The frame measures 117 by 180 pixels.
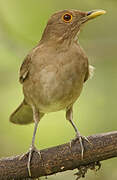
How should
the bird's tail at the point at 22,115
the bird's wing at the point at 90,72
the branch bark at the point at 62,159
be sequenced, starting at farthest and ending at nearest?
the bird's tail at the point at 22,115, the bird's wing at the point at 90,72, the branch bark at the point at 62,159

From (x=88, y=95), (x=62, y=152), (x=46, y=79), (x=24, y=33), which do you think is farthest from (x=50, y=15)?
(x=62, y=152)

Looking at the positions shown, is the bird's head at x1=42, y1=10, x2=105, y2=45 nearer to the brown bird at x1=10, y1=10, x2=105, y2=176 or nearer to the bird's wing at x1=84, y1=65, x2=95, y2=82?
the brown bird at x1=10, y1=10, x2=105, y2=176

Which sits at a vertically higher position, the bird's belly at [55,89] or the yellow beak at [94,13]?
the yellow beak at [94,13]

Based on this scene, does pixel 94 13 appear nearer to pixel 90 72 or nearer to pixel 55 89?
pixel 90 72

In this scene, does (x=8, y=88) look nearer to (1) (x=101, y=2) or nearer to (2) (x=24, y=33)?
(2) (x=24, y=33)

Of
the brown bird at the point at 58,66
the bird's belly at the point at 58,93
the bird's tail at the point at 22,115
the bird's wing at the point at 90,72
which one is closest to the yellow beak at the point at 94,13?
the brown bird at the point at 58,66

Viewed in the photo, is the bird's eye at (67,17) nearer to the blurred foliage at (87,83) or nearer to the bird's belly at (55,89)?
the blurred foliage at (87,83)

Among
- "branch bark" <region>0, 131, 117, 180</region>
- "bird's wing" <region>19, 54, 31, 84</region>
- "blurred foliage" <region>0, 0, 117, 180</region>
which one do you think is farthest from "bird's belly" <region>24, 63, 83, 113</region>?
"branch bark" <region>0, 131, 117, 180</region>
